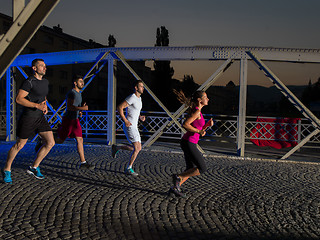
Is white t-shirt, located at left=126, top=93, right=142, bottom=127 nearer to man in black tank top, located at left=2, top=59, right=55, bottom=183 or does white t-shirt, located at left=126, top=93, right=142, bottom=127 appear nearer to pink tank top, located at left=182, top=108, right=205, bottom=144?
man in black tank top, located at left=2, top=59, right=55, bottom=183

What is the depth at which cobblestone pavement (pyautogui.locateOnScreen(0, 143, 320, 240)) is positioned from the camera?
3574 mm

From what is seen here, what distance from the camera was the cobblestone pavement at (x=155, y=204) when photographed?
3.57 meters

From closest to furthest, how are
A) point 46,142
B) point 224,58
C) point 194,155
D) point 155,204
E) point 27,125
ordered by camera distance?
point 155,204
point 194,155
point 27,125
point 46,142
point 224,58

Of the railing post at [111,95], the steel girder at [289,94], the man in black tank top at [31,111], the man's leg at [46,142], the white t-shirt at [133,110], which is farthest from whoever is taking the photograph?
the railing post at [111,95]

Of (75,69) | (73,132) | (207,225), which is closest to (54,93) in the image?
(75,69)

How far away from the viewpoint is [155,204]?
181 inches

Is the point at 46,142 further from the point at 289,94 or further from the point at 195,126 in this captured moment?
the point at 289,94

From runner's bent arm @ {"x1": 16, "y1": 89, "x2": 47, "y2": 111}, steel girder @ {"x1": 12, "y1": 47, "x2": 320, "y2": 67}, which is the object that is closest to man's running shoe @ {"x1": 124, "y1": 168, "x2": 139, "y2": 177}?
runner's bent arm @ {"x1": 16, "y1": 89, "x2": 47, "y2": 111}

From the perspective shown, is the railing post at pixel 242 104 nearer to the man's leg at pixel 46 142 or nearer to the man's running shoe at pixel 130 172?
the man's running shoe at pixel 130 172

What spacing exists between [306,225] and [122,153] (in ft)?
21.5

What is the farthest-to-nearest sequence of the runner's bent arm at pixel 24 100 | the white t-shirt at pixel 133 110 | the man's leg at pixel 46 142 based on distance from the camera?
the white t-shirt at pixel 133 110, the man's leg at pixel 46 142, the runner's bent arm at pixel 24 100

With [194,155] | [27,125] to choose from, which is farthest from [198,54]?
[27,125]

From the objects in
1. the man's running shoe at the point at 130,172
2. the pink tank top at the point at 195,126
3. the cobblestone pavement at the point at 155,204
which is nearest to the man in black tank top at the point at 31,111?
the cobblestone pavement at the point at 155,204

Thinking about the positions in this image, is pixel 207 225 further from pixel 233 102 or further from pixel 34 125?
pixel 233 102
